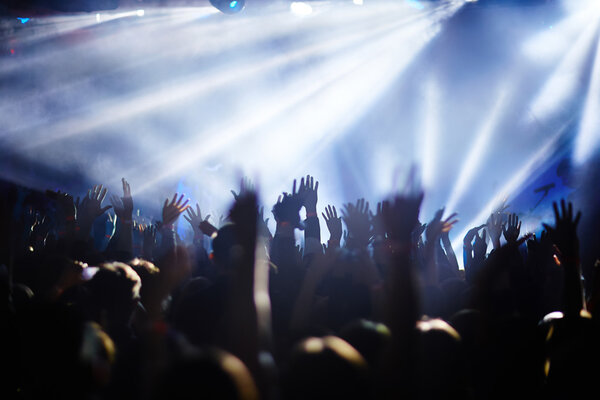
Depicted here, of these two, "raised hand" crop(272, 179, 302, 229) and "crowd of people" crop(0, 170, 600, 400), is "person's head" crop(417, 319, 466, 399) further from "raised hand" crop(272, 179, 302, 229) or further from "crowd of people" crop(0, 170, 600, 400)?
"raised hand" crop(272, 179, 302, 229)

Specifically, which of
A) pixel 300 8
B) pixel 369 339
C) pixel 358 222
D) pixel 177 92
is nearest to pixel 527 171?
pixel 358 222

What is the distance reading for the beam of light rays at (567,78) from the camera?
20.9ft

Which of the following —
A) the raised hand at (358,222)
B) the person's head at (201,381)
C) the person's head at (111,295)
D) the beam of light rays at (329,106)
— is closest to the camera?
the person's head at (201,381)

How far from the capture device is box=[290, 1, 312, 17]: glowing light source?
791cm

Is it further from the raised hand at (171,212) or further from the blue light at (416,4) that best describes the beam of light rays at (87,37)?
the raised hand at (171,212)

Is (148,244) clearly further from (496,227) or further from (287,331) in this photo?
(496,227)

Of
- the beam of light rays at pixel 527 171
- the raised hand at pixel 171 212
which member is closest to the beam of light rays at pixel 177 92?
the beam of light rays at pixel 527 171

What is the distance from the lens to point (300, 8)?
800cm

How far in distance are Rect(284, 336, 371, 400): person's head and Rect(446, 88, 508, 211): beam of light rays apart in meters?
7.63

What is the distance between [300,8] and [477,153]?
15.6 ft

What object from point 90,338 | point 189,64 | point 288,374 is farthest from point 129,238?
point 189,64

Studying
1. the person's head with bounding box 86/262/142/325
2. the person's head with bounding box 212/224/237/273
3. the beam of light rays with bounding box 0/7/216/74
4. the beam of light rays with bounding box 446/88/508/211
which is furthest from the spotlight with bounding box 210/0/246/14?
the person's head with bounding box 86/262/142/325

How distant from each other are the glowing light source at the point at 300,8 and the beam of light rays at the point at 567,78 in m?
4.78

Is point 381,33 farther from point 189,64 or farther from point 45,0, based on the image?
point 45,0
